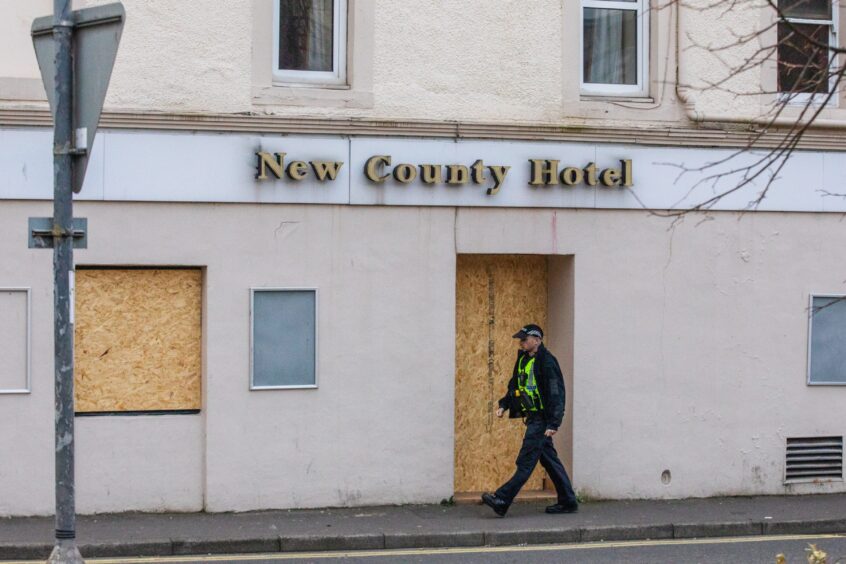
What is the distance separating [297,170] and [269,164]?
0.26 metres

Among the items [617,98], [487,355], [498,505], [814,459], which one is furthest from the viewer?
[814,459]

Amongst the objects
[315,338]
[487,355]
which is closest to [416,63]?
[315,338]

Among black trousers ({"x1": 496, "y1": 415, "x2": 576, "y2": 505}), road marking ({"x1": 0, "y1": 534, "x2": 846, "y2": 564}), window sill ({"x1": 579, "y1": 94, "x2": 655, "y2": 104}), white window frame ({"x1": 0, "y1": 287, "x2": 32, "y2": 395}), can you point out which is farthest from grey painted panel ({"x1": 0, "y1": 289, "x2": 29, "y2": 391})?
window sill ({"x1": 579, "y1": 94, "x2": 655, "y2": 104})

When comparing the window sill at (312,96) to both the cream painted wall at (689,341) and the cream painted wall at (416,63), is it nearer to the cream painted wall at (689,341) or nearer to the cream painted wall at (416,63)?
the cream painted wall at (416,63)

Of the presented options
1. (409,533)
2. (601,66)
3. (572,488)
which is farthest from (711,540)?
(601,66)

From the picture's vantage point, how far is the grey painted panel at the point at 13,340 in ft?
40.2

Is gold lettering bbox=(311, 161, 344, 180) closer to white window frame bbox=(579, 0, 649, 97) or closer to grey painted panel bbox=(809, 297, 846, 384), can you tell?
white window frame bbox=(579, 0, 649, 97)

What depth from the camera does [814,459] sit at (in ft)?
47.0

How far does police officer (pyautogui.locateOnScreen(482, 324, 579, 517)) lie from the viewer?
12.8m

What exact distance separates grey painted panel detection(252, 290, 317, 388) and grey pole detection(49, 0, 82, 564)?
5.57m

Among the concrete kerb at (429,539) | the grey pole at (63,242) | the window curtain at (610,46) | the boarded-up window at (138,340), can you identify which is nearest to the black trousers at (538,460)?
the concrete kerb at (429,539)

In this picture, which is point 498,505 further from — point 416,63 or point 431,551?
point 416,63

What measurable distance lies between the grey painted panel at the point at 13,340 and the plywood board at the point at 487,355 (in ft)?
13.6

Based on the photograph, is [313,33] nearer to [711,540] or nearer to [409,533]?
[409,533]
